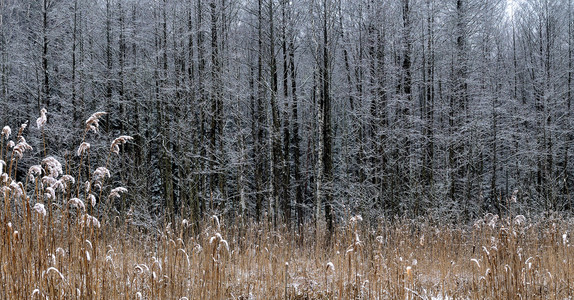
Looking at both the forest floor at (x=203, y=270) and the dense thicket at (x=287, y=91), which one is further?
the dense thicket at (x=287, y=91)

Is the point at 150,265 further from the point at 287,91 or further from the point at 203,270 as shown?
the point at 287,91

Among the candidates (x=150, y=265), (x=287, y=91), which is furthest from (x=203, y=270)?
(x=287, y=91)

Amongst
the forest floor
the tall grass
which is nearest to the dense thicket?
the forest floor

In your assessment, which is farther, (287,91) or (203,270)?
(287,91)

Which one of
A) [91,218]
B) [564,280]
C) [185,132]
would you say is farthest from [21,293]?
[185,132]

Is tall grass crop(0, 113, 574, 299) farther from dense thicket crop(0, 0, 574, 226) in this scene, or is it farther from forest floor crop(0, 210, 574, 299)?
dense thicket crop(0, 0, 574, 226)

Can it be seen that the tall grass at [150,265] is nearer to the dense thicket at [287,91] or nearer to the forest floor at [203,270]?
the forest floor at [203,270]

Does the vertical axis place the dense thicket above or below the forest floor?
above

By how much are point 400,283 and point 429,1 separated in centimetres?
1208

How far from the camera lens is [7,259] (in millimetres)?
2082

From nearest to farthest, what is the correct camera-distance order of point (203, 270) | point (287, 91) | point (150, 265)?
point (150, 265) < point (203, 270) < point (287, 91)

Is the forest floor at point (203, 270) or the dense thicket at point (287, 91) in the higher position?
the dense thicket at point (287, 91)

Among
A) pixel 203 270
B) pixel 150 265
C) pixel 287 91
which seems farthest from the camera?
pixel 287 91

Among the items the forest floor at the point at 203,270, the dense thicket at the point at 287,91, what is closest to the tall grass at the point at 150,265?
the forest floor at the point at 203,270
